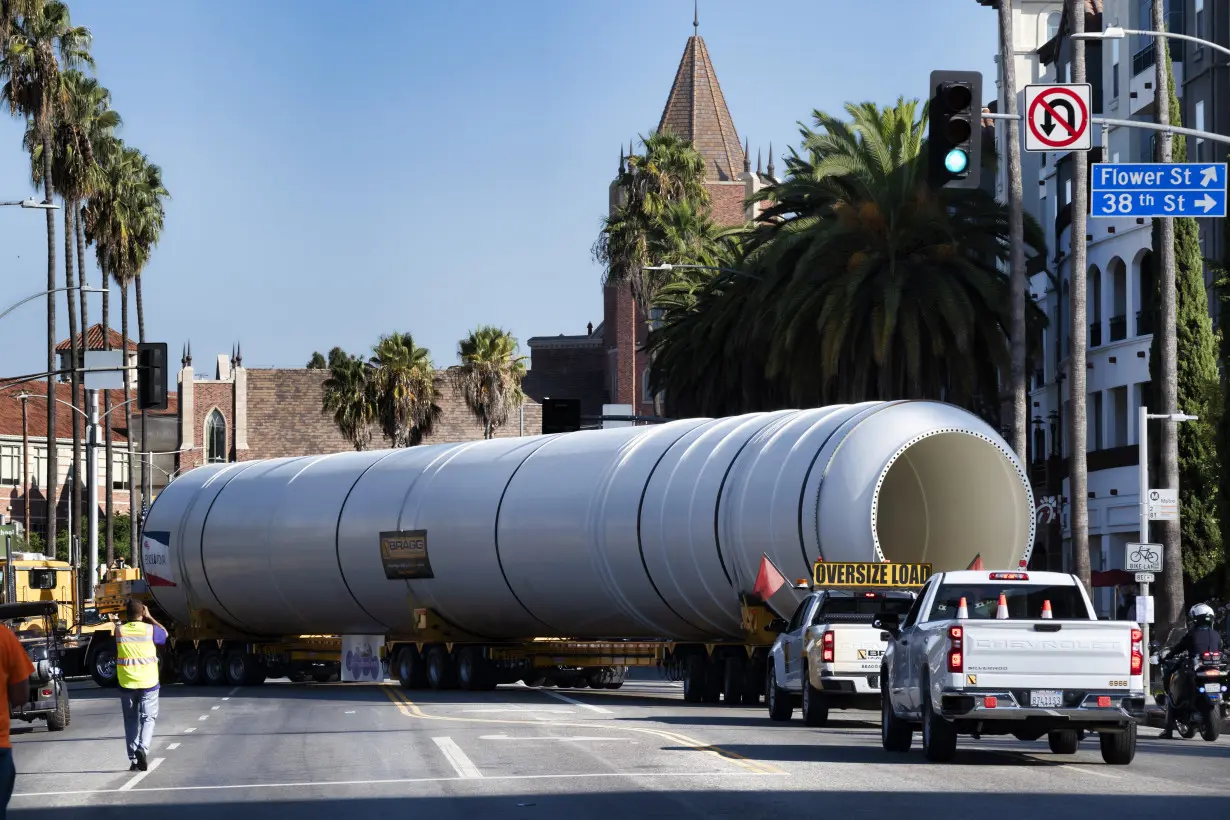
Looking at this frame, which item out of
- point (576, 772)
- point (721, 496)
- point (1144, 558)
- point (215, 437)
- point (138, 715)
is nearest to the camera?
point (576, 772)

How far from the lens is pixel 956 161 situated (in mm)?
19562

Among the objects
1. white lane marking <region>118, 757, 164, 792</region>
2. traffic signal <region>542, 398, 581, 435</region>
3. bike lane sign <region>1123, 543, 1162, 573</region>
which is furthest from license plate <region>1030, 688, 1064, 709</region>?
traffic signal <region>542, 398, 581, 435</region>

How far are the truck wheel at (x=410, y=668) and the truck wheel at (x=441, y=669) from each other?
1.34 feet

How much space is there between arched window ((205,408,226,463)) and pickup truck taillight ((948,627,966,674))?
368ft

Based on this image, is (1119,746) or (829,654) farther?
(829,654)

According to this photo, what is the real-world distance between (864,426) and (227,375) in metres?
106

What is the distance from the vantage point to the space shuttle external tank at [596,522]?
95.4ft

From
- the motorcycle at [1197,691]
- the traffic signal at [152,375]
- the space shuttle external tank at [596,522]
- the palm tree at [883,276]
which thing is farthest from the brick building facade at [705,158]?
the motorcycle at [1197,691]

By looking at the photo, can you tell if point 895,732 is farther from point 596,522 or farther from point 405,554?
point 405,554

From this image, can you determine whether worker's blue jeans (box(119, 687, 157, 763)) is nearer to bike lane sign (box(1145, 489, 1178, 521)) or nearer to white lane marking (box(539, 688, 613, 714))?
white lane marking (box(539, 688, 613, 714))

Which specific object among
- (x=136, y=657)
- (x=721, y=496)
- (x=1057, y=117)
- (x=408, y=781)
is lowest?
(x=408, y=781)

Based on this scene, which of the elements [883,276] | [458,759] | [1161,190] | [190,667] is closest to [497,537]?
[190,667]

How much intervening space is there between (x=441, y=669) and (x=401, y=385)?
181 ft

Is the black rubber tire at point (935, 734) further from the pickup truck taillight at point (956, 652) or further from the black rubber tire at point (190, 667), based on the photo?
the black rubber tire at point (190, 667)
